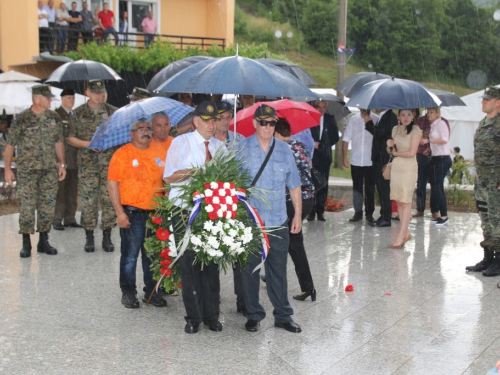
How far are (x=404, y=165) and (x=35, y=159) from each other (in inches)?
184

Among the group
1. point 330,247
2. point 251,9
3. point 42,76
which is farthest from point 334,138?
point 251,9

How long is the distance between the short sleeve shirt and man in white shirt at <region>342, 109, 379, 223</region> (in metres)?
4.85

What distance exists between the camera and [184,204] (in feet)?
19.8

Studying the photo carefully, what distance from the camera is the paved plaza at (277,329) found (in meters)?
5.54

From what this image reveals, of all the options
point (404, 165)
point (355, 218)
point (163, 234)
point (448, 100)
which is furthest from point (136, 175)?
→ point (448, 100)

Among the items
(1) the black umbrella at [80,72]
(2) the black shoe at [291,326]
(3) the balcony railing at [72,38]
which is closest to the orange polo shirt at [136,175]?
(2) the black shoe at [291,326]

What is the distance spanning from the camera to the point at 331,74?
49125 millimetres

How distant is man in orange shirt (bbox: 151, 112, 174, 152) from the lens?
6.89 m

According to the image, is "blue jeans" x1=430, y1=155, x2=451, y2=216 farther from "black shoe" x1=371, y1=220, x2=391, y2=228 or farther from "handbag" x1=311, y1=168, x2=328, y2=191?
"handbag" x1=311, y1=168, x2=328, y2=191

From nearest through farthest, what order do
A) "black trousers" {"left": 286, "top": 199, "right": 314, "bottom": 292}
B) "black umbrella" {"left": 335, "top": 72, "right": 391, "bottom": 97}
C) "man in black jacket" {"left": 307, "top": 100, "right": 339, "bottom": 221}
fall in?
1. "black trousers" {"left": 286, "top": 199, "right": 314, "bottom": 292}
2. "man in black jacket" {"left": 307, "top": 100, "right": 339, "bottom": 221}
3. "black umbrella" {"left": 335, "top": 72, "right": 391, "bottom": 97}

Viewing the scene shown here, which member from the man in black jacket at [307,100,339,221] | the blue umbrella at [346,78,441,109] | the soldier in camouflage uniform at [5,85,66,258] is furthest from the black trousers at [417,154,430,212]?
the soldier in camouflage uniform at [5,85,66,258]

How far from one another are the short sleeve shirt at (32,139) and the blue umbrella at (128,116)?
203 centimetres

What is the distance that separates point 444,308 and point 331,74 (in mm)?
43103

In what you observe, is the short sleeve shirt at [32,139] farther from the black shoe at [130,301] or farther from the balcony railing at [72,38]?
the balcony railing at [72,38]
